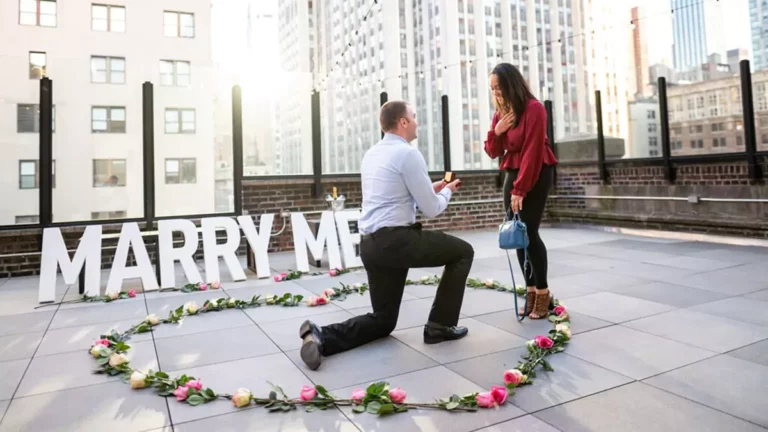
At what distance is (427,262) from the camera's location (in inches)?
104

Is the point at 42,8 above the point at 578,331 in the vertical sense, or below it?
above

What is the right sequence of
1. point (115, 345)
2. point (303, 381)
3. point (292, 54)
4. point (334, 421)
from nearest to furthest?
point (334, 421) < point (303, 381) < point (115, 345) < point (292, 54)

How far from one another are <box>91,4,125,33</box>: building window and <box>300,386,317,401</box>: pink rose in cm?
3084

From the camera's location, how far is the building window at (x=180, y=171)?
6.40 meters

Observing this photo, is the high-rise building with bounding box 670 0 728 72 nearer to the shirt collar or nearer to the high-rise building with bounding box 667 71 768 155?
the high-rise building with bounding box 667 71 768 155

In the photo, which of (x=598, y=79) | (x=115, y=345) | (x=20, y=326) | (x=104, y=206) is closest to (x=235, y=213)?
(x=104, y=206)

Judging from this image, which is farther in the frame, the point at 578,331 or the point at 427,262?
the point at 578,331

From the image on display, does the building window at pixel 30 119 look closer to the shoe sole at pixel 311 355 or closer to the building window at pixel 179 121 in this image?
the building window at pixel 179 121

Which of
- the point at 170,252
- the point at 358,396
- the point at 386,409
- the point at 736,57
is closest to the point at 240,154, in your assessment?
the point at 170,252

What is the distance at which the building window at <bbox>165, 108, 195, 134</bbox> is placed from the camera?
20.8 feet

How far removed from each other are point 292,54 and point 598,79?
585 cm

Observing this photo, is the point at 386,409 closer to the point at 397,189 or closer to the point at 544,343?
the point at 544,343

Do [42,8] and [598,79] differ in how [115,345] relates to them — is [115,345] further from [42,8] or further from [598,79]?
[42,8]

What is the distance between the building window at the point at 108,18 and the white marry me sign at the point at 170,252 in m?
27.4
